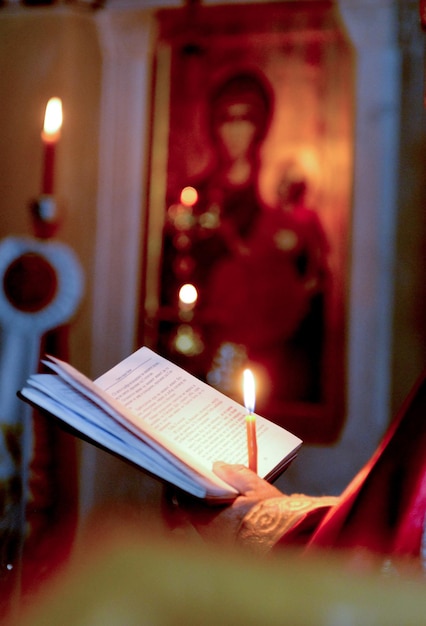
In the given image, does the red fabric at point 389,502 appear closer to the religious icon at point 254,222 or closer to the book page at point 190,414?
the book page at point 190,414

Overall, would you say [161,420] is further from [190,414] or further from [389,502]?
[389,502]

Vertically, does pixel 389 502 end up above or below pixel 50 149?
below

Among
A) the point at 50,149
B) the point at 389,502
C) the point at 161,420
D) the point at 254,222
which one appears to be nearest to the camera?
the point at 389,502

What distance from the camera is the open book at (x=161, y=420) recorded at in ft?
2.20

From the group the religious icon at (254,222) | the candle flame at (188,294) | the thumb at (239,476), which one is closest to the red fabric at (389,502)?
the thumb at (239,476)

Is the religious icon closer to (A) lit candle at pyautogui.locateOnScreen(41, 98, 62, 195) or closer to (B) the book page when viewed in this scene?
(A) lit candle at pyautogui.locateOnScreen(41, 98, 62, 195)

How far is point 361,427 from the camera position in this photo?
5.35 feet

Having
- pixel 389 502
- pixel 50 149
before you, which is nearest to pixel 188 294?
pixel 50 149

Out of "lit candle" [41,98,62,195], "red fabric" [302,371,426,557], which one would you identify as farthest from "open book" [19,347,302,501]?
"lit candle" [41,98,62,195]

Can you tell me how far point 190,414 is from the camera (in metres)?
0.80

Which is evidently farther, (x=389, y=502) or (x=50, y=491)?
(x=50, y=491)

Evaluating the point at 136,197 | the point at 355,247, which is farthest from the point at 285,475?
the point at 136,197

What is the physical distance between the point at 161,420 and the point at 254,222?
998 mm

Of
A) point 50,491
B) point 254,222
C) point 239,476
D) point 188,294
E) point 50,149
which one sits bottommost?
point 50,491
